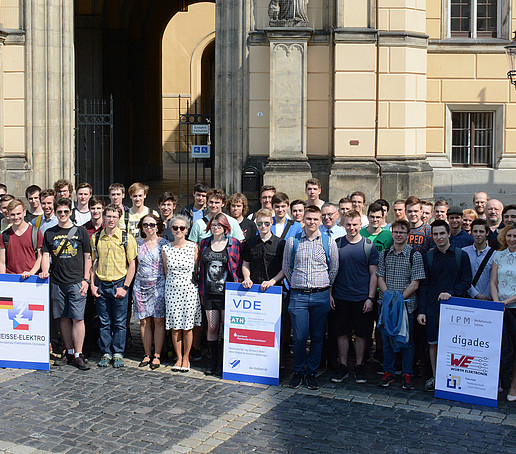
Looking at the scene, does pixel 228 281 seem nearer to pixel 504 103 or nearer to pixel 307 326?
pixel 307 326

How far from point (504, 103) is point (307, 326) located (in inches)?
402

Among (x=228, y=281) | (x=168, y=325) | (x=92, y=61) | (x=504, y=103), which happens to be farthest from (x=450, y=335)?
(x=92, y=61)

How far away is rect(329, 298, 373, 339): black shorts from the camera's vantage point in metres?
9.46

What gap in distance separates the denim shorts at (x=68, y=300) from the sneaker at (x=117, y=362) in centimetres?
61

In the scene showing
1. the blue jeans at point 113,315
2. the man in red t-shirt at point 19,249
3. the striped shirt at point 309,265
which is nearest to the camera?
the striped shirt at point 309,265

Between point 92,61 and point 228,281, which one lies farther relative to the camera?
point 92,61

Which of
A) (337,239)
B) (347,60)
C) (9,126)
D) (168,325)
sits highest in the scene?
(347,60)

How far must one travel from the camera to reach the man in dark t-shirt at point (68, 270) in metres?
9.79

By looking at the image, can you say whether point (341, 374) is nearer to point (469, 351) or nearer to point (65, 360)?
point (469, 351)

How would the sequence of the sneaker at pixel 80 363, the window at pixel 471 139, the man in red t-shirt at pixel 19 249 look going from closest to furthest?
the sneaker at pixel 80 363 → the man in red t-shirt at pixel 19 249 → the window at pixel 471 139

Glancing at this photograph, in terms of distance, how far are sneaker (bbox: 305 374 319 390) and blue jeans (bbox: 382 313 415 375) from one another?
0.80 metres

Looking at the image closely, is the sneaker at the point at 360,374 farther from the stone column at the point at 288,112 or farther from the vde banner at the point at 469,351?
the stone column at the point at 288,112

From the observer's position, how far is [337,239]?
31.6 feet

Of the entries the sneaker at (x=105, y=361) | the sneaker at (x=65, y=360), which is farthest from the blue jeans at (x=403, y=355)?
the sneaker at (x=65, y=360)
